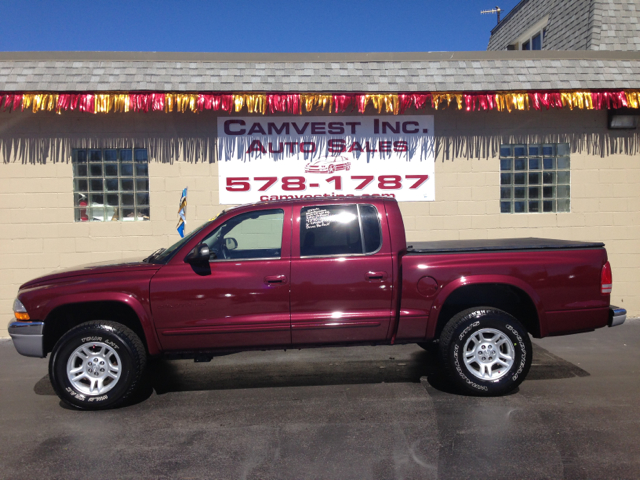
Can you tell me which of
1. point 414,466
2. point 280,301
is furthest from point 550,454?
point 280,301

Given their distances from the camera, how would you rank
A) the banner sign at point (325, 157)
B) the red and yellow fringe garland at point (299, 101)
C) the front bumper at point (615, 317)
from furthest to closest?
the banner sign at point (325, 157), the red and yellow fringe garland at point (299, 101), the front bumper at point (615, 317)

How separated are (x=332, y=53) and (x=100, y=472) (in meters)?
6.76

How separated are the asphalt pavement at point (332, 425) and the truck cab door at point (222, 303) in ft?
2.02

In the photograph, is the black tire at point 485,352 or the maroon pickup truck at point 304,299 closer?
the maroon pickup truck at point 304,299

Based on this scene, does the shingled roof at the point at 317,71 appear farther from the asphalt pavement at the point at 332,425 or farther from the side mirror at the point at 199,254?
the asphalt pavement at the point at 332,425

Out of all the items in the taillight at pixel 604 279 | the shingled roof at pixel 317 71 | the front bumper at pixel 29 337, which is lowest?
the front bumper at pixel 29 337

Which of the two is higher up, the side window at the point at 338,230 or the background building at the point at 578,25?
the background building at the point at 578,25

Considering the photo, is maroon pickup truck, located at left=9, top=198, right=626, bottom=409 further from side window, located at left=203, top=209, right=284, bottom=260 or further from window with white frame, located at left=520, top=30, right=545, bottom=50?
window with white frame, located at left=520, top=30, right=545, bottom=50

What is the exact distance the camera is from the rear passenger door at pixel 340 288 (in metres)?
5.16

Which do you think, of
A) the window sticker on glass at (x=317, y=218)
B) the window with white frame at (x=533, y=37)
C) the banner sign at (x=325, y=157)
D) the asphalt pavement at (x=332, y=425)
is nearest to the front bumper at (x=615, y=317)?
the asphalt pavement at (x=332, y=425)

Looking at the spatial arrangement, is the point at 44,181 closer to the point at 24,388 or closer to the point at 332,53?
the point at 24,388

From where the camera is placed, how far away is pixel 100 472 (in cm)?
384

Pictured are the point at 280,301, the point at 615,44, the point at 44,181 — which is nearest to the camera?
the point at 280,301

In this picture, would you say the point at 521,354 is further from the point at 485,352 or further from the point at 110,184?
the point at 110,184
